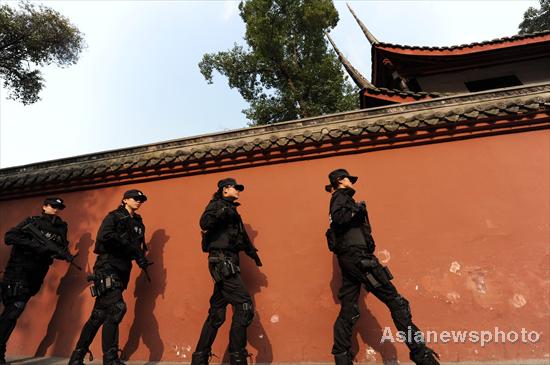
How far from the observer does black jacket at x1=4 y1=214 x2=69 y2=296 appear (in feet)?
13.8

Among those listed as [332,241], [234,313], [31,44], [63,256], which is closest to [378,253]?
[332,241]

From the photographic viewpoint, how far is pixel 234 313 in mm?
3391

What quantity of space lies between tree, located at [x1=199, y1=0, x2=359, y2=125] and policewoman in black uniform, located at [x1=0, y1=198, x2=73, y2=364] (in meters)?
12.3

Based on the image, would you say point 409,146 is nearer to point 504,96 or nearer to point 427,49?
point 504,96

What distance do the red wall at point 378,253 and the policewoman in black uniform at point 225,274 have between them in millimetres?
676

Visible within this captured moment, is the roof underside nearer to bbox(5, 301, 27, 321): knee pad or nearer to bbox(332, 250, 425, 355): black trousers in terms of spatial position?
bbox(332, 250, 425, 355): black trousers

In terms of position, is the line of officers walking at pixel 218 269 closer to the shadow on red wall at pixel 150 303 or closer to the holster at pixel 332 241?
the holster at pixel 332 241

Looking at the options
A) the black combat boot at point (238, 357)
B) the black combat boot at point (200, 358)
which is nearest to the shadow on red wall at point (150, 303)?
the black combat boot at point (200, 358)

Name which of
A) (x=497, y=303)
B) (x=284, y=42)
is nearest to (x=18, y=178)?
(x=497, y=303)

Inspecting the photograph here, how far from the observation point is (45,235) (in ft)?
14.4

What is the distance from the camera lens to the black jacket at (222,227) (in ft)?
11.9

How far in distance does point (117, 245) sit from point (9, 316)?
1.53 m

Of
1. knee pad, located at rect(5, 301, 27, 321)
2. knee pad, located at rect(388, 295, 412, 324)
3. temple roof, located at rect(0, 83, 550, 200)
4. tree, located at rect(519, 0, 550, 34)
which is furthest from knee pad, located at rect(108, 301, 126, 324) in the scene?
tree, located at rect(519, 0, 550, 34)

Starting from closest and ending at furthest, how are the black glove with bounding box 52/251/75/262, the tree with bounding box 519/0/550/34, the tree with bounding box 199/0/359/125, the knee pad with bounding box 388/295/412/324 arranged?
1. the knee pad with bounding box 388/295/412/324
2. the black glove with bounding box 52/251/75/262
3. the tree with bounding box 199/0/359/125
4. the tree with bounding box 519/0/550/34
